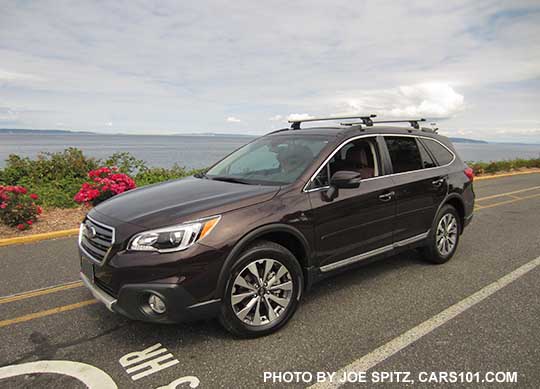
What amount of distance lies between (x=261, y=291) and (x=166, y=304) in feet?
2.51

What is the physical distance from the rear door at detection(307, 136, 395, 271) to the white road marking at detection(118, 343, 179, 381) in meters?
1.52

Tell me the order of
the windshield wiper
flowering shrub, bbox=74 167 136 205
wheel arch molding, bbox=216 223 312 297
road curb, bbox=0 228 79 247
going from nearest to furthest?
1. wheel arch molding, bbox=216 223 312 297
2. the windshield wiper
3. road curb, bbox=0 228 79 247
4. flowering shrub, bbox=74 167 136 205

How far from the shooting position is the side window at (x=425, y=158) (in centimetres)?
486

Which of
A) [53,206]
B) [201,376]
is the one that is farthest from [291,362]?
[53,206]

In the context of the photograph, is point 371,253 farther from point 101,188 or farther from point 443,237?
point 101,188

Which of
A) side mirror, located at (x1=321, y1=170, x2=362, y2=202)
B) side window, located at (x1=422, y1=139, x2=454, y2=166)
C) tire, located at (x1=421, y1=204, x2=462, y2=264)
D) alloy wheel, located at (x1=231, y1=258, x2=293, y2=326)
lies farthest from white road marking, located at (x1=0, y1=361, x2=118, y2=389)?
side window, located at (x1=422, y1=139, x2=454, y2=166)

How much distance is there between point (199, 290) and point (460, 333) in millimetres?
2218

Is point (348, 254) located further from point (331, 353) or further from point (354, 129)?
point (354, 129)

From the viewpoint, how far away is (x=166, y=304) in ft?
9.12

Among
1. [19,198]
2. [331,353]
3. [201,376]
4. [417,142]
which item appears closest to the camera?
[201,376]

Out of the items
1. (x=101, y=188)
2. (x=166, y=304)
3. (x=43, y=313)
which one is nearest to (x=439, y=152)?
(x=166, y=304)

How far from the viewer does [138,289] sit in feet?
9.12

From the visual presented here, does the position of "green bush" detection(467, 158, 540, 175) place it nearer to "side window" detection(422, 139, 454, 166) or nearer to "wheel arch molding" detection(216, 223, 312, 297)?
"side window" detection(422, 139, 454, 166)

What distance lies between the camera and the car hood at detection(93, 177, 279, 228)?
117 inches
